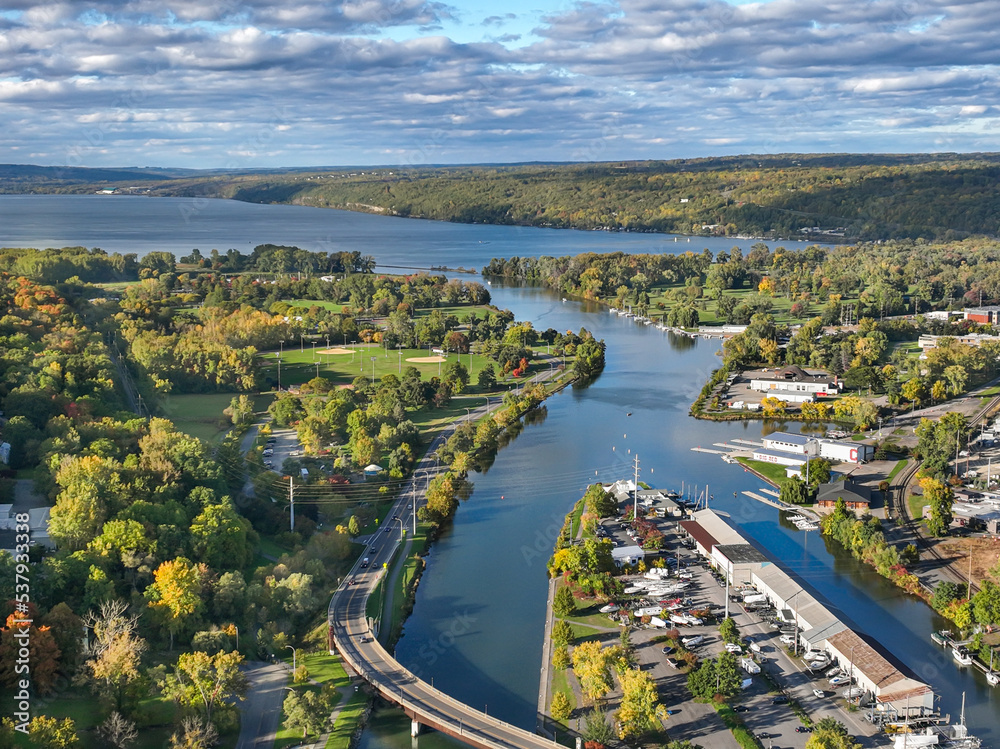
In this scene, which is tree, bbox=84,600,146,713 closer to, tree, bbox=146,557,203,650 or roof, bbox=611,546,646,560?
tree, bbox=146,557,203,650

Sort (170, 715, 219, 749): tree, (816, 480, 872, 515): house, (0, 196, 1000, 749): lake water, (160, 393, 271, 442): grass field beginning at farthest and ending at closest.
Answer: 1. (160, 393, 271, 442): grass field
2. (816, 480, 872, 515): house
3. (0, 196, 1000, 749): lake water
4. (170, 715, 219, 749): tree

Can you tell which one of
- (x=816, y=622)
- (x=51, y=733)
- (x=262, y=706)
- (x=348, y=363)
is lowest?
(x=262, y=706)

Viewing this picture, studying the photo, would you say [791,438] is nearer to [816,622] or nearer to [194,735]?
[816,622]

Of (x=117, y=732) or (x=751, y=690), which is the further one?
(x=751, y=690)

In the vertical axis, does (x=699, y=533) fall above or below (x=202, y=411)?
below

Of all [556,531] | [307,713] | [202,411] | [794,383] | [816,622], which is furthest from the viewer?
[794,383]

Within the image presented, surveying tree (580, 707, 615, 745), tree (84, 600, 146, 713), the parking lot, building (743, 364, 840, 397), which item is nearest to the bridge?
tree (580, 707, 615, 745)

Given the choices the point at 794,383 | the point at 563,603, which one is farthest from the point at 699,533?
the point at 794,383
